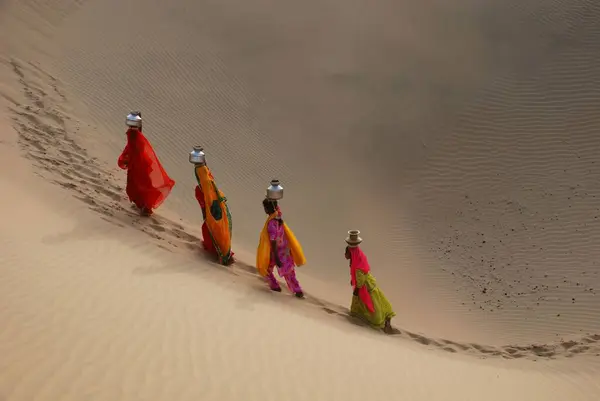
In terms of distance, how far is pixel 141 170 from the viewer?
28.5 ft

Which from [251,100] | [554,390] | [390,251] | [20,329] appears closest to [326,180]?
[390,251]

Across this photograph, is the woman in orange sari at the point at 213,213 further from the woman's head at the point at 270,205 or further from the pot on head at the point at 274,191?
the pot on head at the point at 274,191

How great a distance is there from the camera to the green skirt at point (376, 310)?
771 centimetres

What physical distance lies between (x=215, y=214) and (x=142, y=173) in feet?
4.31

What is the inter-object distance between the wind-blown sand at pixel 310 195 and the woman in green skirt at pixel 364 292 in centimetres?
34

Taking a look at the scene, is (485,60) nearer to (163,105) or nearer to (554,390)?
(163,105)

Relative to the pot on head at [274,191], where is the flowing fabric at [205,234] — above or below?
below

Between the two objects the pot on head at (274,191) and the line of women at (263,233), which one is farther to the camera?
the line of women at (263,233)

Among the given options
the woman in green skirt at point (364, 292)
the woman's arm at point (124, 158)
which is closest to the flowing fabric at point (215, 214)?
the woman's arm at point (124, 158)

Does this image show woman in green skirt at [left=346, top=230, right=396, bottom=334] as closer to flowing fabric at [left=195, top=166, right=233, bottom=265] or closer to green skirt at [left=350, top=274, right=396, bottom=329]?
green skirt at [left=350, top=274, right=396, bottom=329]

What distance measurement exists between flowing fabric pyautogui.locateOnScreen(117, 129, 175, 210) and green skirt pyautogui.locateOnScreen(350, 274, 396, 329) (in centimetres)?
310

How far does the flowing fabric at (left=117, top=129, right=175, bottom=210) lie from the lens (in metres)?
8.55

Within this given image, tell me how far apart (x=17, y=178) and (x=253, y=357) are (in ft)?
16.7

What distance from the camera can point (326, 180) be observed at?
43.7 feet
